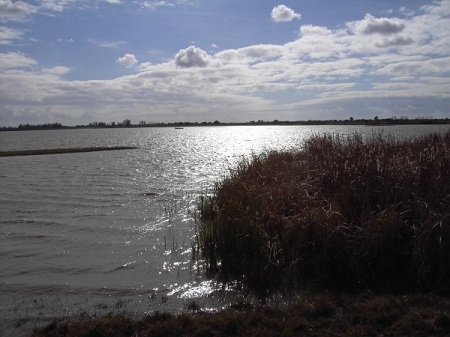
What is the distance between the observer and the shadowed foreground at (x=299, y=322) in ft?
16.4

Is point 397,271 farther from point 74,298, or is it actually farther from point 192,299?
point 74,298

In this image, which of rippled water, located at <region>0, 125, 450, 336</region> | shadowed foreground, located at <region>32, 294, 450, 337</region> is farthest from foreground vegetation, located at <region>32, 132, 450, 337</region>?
rippled water, located at <region>0, 125, 450, 336</region>

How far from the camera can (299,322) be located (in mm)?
5215

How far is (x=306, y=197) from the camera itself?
29.3 ft

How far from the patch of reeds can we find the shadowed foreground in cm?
89

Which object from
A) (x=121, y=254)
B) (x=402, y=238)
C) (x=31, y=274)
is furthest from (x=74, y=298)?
(x=402, y=238)

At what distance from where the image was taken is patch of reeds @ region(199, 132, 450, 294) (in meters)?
6.68

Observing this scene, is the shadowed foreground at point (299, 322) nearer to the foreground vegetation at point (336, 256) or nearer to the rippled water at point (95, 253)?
the foreground vegetation at point (336, 256)

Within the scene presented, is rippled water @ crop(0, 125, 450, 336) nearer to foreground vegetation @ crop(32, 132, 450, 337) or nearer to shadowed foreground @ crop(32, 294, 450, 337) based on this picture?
foreground vegetation @ crop(32, 132, 450, 337)

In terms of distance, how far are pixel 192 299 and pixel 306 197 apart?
3670 mm

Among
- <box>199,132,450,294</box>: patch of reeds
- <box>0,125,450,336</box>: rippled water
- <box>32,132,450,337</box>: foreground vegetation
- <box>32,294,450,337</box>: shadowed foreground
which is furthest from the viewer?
<box>199,132,450,294</box>: patch of reeds

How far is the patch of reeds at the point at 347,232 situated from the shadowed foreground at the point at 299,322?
2.93ft

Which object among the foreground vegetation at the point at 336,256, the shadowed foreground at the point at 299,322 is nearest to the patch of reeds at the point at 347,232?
the foreground vegetation at the point at 336,256

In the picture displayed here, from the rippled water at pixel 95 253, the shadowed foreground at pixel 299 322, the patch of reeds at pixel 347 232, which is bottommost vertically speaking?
the rippled water at pixel 95 253
